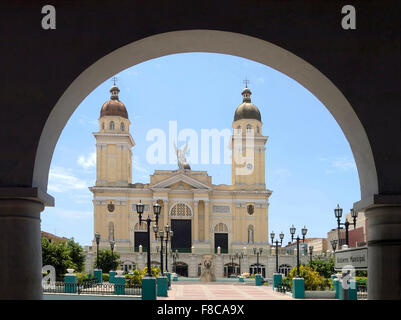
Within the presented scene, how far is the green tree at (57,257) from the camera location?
3569 centimetres

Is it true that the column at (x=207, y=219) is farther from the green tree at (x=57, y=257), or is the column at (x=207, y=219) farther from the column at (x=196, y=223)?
the green tree at (x=57, y=257)

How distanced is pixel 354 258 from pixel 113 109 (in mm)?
76305

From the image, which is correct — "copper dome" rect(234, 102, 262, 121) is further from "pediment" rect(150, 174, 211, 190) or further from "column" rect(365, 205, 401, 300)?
"column" rect(365, 205, 401, 300)

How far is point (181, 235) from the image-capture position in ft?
255

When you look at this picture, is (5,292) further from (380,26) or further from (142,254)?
(142,254)

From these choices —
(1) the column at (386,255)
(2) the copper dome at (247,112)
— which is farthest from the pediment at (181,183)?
(1) the column at (386,255)

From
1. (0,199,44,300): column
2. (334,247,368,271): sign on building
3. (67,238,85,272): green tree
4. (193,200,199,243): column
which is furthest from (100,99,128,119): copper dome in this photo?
(334,247,368,271): sign on building

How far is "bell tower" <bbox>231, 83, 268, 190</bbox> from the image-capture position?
80.9 metres

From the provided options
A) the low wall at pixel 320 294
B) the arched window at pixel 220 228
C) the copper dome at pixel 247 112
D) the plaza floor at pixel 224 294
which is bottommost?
the plaza floor at pixel 224 294

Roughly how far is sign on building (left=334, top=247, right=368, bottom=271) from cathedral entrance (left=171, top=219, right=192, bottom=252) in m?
70.5

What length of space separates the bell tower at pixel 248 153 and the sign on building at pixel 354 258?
73.1 m

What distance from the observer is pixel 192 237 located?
77312 mm

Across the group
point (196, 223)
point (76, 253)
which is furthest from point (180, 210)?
point (76, 253)
